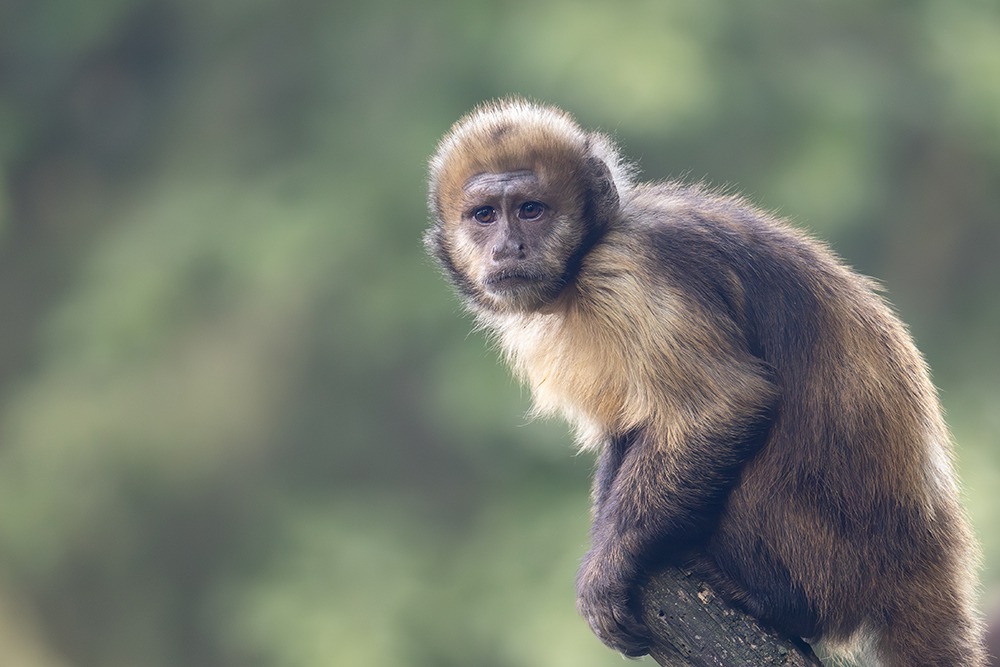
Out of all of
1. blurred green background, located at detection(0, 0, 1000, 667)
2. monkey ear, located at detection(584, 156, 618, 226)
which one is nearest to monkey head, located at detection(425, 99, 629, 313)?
monkey ear, located at detection(584, 156, 618, 226)

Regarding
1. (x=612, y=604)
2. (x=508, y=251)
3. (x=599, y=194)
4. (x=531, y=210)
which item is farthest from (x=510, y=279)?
(x=612, y=604)

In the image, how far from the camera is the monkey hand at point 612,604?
4.34 metres

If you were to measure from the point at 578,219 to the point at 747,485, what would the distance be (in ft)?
3.95

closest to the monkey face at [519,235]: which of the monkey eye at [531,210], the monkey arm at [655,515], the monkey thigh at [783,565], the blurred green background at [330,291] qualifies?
the monkey eye at [531,210]

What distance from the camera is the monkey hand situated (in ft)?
14.2

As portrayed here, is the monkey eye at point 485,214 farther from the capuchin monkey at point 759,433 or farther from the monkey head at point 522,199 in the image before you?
the capuchin monkey at point 759,433

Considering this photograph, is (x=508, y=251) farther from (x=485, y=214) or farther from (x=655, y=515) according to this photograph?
(x=655, y=515)

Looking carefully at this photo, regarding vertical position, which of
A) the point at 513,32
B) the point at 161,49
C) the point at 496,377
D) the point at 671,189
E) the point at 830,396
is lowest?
the point at 496,377

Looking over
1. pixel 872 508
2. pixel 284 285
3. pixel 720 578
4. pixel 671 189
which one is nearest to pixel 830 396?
pixel 872 508

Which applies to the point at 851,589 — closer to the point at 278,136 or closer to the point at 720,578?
the point at 720,578

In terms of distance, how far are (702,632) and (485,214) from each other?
6.15 feet

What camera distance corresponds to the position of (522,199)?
498 cm

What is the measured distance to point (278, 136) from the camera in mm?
12414

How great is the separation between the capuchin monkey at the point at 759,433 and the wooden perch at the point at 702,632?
81 mm
